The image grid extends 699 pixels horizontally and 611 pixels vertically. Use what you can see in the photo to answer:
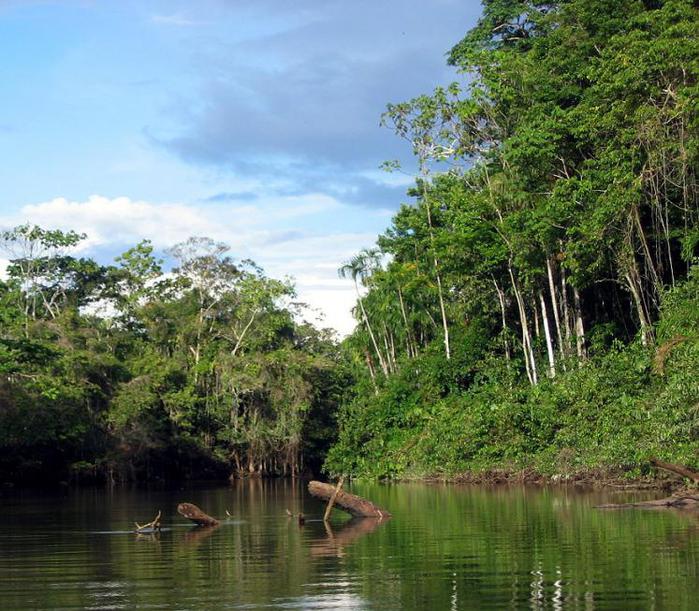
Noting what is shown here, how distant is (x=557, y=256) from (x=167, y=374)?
72.7ft

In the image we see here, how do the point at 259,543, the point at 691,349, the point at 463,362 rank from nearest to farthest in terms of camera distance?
the point at 259,543, the point at 691,349, the point at 463,362

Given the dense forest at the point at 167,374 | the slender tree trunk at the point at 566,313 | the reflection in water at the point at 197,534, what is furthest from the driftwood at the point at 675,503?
the dense forest at the point at 167,374

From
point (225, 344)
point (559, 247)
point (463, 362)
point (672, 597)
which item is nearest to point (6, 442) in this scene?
point (225, 344)

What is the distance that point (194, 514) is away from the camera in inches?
752

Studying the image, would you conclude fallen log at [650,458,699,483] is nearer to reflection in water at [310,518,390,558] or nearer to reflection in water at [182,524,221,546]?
reflection in water at [310,518,390,558]

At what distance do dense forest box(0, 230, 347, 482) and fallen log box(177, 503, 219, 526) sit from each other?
2292 centimetres

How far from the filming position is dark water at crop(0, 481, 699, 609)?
1012 centimetres

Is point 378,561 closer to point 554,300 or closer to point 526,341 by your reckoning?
point 554,300

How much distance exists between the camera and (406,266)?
4309cm

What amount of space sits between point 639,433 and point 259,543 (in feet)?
37.6

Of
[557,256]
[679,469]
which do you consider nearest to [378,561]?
[679,469]

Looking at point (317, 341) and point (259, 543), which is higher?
point (317, 341)

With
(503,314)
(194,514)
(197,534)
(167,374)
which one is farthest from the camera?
(167,374)

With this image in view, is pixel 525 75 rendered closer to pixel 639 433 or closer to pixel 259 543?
pixel 639 433
